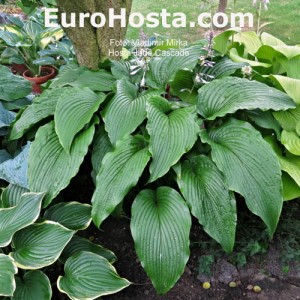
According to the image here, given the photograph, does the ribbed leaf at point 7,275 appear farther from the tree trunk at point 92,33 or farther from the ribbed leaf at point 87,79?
the tree trunk at point 92,33

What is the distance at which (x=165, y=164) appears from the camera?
4.91 feet

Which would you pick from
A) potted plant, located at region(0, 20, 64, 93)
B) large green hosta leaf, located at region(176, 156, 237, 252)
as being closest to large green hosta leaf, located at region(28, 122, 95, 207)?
large green hosta leaf, located at region(176, 156, 237, 252)

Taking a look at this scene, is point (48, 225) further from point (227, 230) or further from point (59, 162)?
point (227, 230)

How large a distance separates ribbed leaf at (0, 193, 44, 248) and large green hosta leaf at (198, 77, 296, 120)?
787mm

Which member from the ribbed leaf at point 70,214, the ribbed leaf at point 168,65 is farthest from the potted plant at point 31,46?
the ribbed leaf at point 70,214

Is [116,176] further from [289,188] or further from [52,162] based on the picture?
[289,188]

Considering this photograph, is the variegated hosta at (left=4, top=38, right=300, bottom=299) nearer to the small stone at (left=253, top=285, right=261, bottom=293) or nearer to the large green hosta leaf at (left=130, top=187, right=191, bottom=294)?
the large green hosta leaf at (left=130, top=187, right=191, bottom=294)

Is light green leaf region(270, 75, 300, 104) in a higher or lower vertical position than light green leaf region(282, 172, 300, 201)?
higher

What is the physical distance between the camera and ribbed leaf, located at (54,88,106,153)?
1626 millimetres

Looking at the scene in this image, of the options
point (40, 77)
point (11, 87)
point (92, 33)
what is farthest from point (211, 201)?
point (40, 77)

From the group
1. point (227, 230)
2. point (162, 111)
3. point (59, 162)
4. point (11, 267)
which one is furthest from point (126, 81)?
point (11, 267)

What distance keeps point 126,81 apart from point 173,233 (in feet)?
2.54

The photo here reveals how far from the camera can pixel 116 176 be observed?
1.53m

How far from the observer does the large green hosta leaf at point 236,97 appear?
165cm
